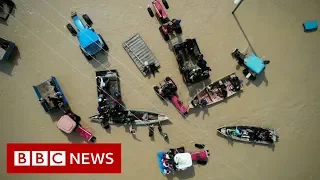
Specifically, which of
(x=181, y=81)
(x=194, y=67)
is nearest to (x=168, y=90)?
(x=181, y=81)

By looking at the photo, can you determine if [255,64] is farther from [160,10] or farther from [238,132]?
[160,10]

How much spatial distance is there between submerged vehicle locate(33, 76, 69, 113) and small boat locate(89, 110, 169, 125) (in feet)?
5.58

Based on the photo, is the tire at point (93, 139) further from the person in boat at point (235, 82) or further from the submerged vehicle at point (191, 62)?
the person in boat at point (235, 82)

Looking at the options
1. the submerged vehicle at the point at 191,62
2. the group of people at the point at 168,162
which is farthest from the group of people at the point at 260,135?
the group of people at the point at 168,162

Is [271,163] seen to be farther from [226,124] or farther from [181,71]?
[181,71]

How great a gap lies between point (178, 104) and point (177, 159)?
2628 mm

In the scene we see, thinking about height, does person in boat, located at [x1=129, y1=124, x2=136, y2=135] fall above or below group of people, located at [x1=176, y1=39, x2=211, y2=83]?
below

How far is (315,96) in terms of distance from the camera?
17453 mm

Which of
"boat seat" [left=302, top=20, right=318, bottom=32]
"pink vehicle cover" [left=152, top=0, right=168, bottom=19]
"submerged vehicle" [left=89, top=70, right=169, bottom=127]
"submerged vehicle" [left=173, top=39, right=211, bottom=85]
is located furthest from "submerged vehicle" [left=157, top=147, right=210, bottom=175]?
"boat seat" [left=302, top=20, right=318, bottom=32]

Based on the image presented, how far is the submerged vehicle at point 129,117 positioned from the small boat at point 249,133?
10.0ft

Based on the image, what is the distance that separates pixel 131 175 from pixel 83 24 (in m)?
7.77

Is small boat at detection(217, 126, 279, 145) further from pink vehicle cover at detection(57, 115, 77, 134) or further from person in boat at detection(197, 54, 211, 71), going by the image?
pink vehicle cover at detection(57, 115, 77, 134)

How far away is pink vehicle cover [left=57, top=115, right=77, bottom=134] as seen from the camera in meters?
16.3

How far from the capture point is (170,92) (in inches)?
654
